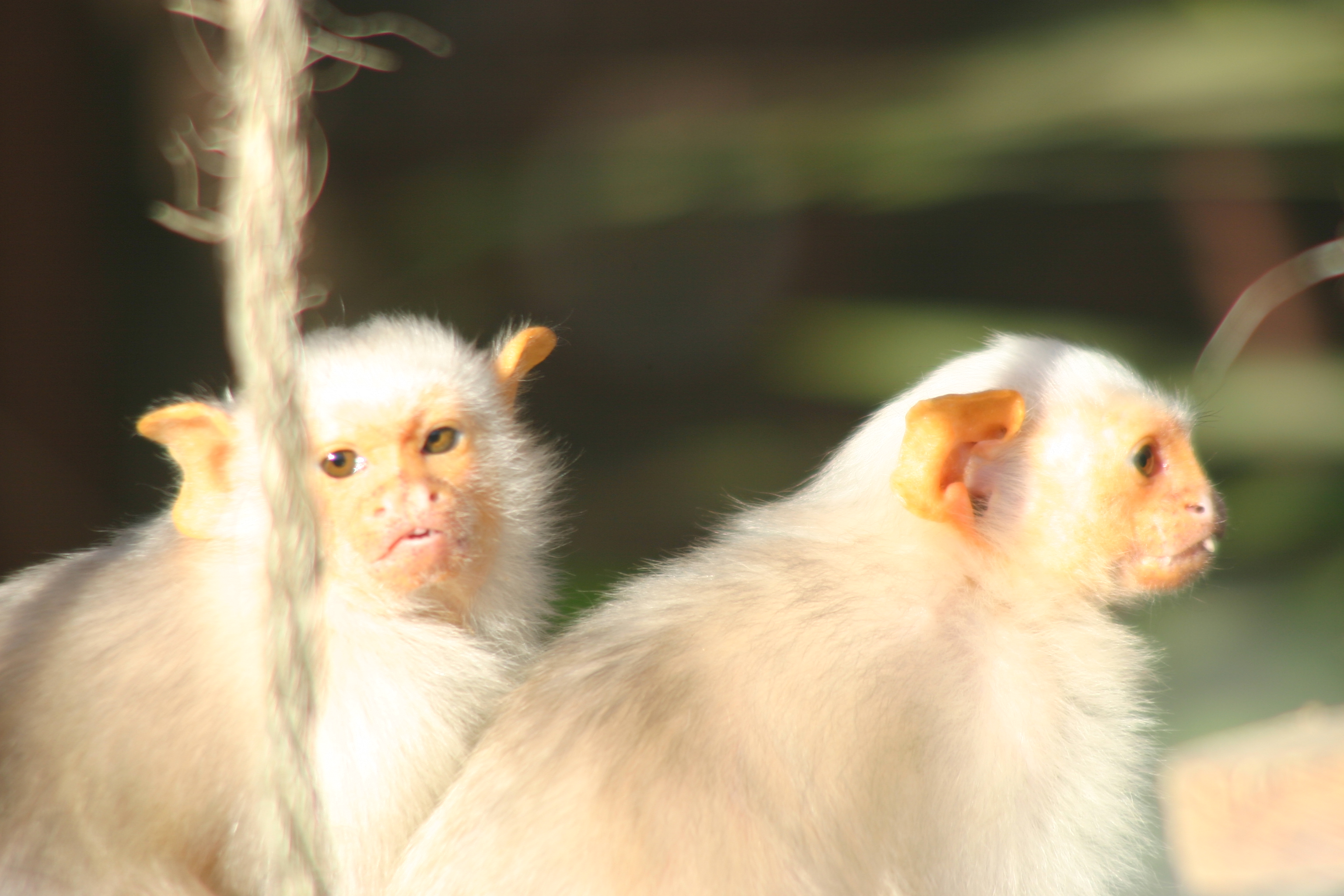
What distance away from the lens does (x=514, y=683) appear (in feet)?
4.05

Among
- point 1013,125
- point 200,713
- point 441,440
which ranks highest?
point 1013,125

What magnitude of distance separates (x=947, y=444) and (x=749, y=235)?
7.72 feet

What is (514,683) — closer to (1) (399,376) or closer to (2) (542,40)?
(1) (399,376)

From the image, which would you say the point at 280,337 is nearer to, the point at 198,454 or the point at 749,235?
the point at 198,454

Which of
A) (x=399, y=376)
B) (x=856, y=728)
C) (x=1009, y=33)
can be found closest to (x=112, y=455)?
(x=399, y=376)

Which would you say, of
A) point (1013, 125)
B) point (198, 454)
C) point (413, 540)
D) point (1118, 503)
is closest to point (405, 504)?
point (413, 540)

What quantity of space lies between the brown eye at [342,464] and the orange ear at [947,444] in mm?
555

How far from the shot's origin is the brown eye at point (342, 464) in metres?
1.25

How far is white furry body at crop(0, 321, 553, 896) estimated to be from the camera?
1.07m

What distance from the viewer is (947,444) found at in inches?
40.9

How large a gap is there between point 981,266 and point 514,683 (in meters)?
2.40

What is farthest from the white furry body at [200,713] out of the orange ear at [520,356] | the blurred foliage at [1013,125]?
the blurred foliage at [1013,125]

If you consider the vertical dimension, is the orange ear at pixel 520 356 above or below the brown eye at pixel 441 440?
above

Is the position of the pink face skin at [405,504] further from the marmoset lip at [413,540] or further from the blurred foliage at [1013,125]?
the blurred foliage at [1013,125]
